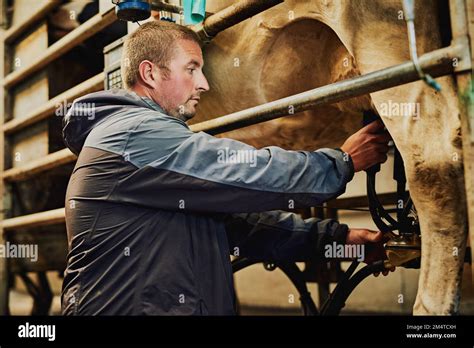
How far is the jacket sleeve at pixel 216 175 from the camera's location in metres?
1.08

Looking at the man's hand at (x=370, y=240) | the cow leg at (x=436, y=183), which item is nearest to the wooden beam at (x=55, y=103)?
the man's hand at (x=370, y=240)

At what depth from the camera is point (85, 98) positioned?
1224mm

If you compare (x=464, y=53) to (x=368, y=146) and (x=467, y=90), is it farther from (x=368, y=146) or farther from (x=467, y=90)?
(x=368, y=146)

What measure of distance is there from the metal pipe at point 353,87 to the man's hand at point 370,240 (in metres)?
0.38

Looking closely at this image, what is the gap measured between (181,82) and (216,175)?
313 mm

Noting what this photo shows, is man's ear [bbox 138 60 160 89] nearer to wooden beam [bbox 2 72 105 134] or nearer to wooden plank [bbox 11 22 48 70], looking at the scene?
wooden beam [bbox 2 72 105 134]

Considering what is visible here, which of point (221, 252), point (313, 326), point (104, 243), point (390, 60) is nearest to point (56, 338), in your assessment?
point (104, 243)

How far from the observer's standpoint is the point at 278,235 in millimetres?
1418

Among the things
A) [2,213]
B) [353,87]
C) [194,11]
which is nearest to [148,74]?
[194,11]

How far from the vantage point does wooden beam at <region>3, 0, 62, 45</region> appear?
263cm

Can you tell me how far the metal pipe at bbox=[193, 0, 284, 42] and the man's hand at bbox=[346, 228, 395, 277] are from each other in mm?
572

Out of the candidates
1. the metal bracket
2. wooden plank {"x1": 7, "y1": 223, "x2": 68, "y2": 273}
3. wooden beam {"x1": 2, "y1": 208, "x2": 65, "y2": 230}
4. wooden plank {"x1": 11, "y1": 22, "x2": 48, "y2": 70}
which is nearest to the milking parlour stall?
the metal bracket

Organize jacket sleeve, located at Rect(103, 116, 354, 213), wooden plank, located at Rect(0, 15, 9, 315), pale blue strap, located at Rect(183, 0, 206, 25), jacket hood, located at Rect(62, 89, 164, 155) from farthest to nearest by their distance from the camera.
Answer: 1. wooden plank, located at Rect(0, 15, 9, 315)
2. pale blue strap, located at Rect(183, 0, 206, 25)
3. jacket hood, located at Rect(62, 89, 164, 155)
4. jacket sleeve, located at Rect(103, 116, 354, 213)

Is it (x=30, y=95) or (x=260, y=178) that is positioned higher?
(x=30, y=95)
